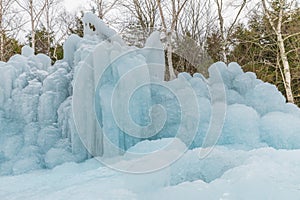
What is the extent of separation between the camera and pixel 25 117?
459 centimetres

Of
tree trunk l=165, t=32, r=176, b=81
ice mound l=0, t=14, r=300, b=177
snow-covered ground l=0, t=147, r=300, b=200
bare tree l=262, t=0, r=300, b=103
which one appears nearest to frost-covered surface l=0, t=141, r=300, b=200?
snow-covered ground l=0, t=147, r=300, b=200

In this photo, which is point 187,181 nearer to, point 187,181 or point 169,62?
point 187,181

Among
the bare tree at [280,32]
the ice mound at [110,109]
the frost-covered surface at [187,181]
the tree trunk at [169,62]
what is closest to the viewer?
the frost-covered surface at [187,181]

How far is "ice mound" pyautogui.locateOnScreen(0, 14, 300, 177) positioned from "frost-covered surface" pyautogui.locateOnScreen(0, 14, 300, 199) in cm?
1

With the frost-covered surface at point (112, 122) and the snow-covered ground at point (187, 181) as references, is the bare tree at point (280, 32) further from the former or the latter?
the snow-covered ground at point (187, 181)

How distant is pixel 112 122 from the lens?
4.14 m

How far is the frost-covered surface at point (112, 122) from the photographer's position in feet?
10.4

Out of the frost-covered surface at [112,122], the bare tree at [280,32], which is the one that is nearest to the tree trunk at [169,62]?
the frost-covered surface at [112,122]

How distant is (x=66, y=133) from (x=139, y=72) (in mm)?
1385

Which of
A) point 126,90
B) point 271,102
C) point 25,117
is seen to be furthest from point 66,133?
point 271,102

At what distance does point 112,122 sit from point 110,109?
18 centimetres

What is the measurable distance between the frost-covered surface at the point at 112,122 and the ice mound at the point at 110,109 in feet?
0.05

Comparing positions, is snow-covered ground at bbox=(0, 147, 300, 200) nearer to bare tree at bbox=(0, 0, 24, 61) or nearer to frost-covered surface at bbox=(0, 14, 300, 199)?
frost-covered surface at bbox=(0, 14, 300, 199)

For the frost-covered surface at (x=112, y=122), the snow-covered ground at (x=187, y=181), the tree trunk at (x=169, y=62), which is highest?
the tree trunk at (x=169, y=62)
